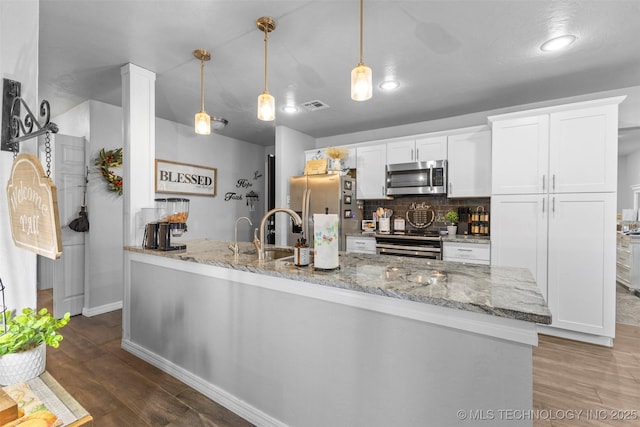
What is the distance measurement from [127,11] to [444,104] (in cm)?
316

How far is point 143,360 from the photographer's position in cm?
246

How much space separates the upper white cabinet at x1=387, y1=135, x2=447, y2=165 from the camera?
12.6ft

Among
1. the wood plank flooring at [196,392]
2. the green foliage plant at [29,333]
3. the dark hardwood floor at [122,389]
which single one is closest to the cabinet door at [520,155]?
the wood plank flooring at [196,392]

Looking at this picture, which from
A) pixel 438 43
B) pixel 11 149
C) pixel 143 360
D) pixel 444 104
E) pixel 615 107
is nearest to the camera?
pixel 11 149

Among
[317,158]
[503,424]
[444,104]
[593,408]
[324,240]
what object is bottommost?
[593,408]

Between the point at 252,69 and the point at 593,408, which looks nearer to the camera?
the point at 593,408

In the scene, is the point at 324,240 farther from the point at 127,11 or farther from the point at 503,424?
the point at 127,11

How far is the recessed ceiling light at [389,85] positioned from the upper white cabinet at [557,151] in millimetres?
1125

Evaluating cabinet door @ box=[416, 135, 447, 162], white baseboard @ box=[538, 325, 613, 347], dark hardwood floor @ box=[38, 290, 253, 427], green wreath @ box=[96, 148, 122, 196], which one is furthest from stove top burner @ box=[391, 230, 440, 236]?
green wreath @ box=[96, 148, 122, 196]

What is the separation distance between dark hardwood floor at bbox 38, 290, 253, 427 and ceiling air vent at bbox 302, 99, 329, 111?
3002 millimetres

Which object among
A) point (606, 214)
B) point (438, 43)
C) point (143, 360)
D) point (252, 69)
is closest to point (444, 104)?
point (438, 43)

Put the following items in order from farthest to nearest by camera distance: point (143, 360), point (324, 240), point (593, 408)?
point (143, 360)
point (593, 408)
point (324, 240)

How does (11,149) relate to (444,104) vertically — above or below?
below

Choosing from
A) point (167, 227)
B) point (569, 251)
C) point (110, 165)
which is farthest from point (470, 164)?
point (110, 165)
